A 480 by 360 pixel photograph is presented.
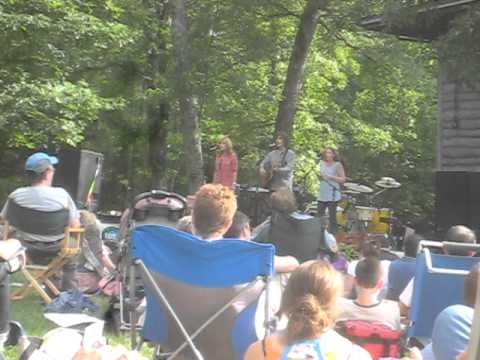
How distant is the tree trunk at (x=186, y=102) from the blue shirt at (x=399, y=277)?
9972 millimetres

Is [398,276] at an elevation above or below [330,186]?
below

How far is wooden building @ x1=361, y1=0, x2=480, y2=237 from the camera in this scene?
1026 centimetres

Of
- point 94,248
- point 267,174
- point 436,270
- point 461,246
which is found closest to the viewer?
point 436,270

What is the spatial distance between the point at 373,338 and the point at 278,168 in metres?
8.79

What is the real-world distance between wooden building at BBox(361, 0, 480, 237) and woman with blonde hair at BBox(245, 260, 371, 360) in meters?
7.76

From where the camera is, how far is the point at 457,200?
1031cm

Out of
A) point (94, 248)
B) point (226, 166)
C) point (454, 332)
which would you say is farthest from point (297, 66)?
point (454, 332)

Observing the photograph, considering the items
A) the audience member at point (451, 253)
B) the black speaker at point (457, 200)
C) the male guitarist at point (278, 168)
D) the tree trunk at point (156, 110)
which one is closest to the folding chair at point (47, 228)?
the audience member at point (451, 253)

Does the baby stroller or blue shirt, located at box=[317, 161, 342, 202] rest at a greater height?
blue shirt, located at box=[317, 161, 342, 202]

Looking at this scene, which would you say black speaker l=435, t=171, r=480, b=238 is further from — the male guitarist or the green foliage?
the green foliage

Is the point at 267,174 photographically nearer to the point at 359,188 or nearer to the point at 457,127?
the point at 359,188

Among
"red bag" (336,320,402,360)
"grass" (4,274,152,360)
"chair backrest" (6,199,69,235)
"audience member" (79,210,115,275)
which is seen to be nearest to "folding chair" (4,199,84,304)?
"chair backrest" (6,199,69,235)

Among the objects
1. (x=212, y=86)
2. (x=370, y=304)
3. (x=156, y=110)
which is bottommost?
(x=370, y=304)

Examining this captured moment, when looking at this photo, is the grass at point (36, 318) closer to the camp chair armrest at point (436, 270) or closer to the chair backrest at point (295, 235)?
the chair backrest at point (295, 235)
